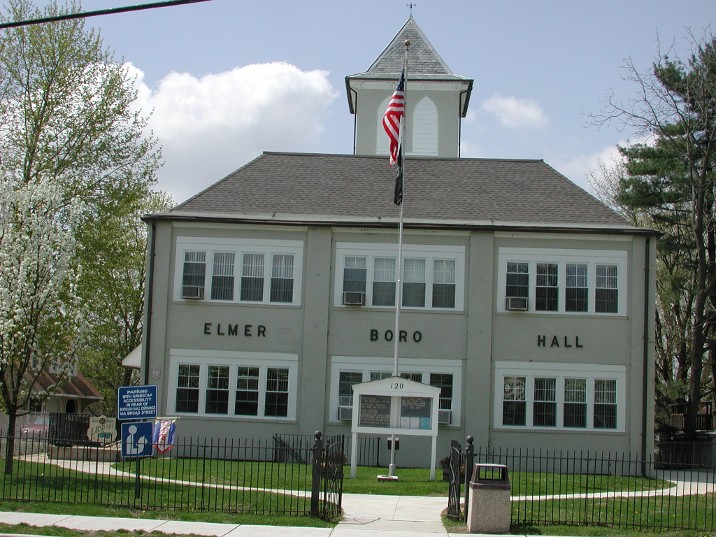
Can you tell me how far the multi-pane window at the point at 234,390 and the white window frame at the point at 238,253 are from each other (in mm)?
2055

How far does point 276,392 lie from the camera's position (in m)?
28.4

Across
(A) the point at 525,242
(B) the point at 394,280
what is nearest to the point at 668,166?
(A) the point at 525,242

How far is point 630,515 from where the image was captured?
16953 millimetres

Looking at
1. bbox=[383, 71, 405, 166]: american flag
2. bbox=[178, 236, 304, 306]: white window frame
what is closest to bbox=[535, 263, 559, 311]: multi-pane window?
bbox=[383, 71, 405, 166]: american flag

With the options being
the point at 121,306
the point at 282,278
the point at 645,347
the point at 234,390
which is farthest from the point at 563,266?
the point at 121,306

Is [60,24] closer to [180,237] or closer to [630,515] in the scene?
[180,237]

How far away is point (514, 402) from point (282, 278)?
7.88m

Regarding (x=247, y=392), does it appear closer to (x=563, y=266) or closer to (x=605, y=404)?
(x=563, y=266)

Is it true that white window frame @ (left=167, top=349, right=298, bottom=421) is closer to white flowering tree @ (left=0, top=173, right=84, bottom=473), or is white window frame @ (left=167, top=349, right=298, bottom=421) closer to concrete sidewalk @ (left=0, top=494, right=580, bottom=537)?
white flowering tree @ (left=0, top=173, right=84, bottom=473)

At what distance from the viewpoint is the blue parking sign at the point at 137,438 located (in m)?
17.5

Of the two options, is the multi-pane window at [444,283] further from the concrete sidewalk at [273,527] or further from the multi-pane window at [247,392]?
the concrete sidewalk at [273,527]

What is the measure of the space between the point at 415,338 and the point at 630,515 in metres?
12.1

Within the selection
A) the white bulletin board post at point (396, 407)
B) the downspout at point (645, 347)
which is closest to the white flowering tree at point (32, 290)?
the white bulletin board post at point (396, 407)

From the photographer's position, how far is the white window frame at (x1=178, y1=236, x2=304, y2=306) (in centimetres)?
2875
